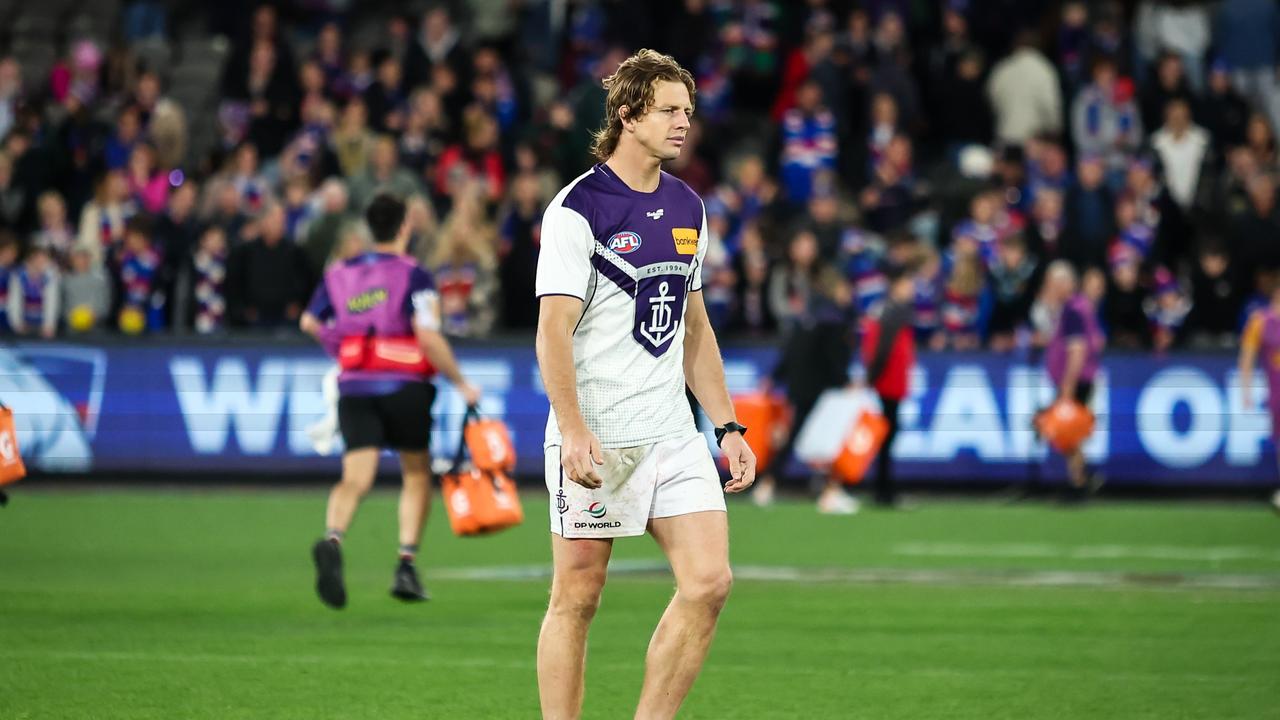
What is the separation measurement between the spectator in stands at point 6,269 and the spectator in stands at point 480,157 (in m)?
4.71

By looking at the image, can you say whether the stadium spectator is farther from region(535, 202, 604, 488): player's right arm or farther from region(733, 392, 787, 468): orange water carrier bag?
region(535, 202, 604, 488): player's right arm

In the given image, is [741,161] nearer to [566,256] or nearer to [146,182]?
[146,182]

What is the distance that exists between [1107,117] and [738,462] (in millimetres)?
18470

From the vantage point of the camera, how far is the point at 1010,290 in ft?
72.8

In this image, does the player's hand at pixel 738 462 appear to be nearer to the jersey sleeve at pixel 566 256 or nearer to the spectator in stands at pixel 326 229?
the jersey sleeve at pixel 566 256

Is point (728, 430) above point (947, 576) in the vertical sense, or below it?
above

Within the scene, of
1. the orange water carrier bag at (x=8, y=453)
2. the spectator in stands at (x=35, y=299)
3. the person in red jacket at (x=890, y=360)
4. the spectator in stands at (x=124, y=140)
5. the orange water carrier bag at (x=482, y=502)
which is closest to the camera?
the orange water carrier bag at (x=8, y=453)

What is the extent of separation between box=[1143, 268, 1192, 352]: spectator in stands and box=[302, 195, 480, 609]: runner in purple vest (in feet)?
36.7

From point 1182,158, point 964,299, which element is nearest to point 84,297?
point 964,299

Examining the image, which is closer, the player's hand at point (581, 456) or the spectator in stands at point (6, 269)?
the player's hand at point (581, 456)


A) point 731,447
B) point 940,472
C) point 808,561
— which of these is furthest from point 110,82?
point 731,447

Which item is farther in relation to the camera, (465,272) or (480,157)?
(480,157)

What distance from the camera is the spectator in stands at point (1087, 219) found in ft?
74.6

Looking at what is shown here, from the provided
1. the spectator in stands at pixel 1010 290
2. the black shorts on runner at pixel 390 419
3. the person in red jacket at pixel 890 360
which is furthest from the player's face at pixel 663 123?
the spectator in stands at pixel 1010 290
